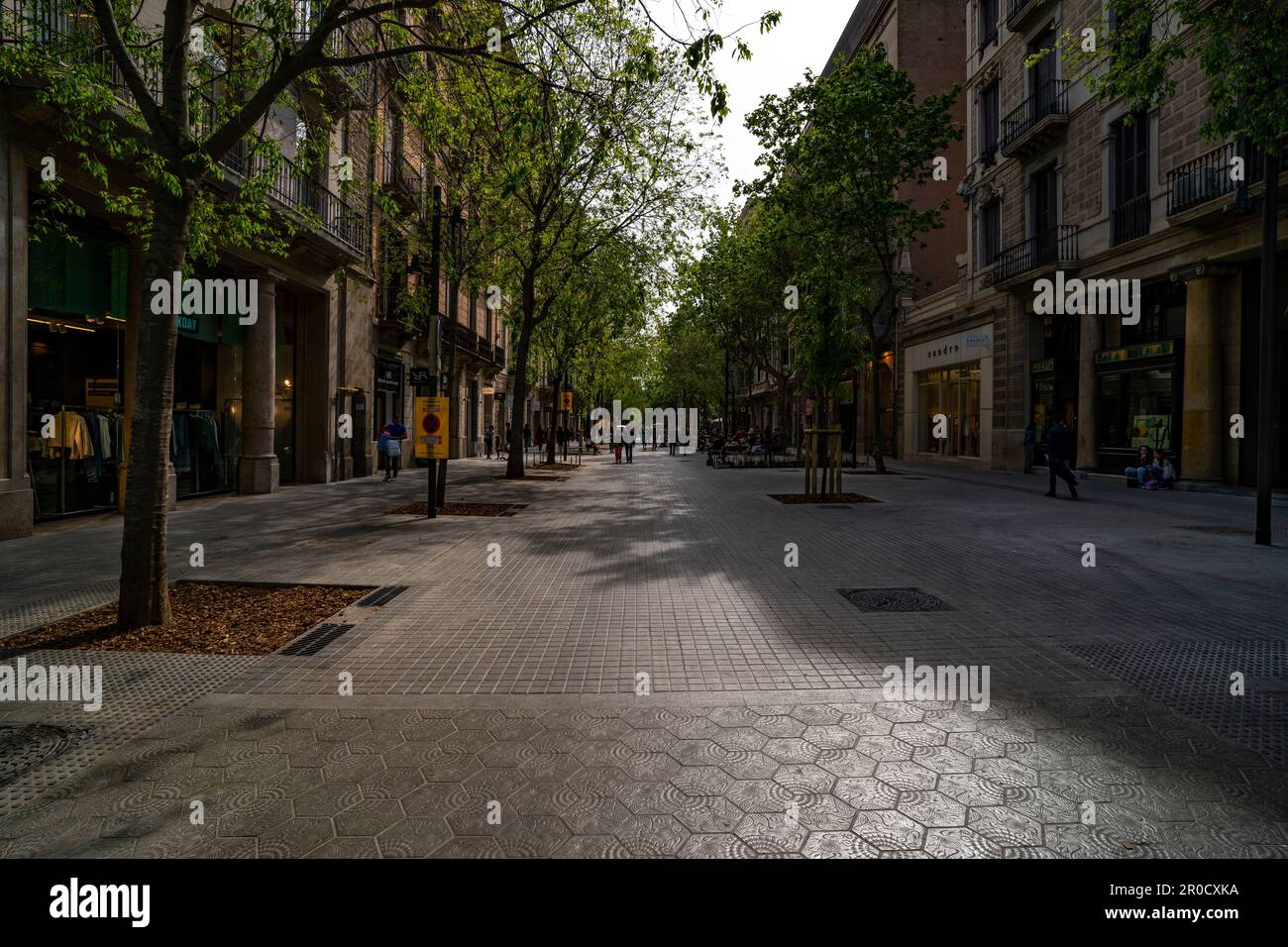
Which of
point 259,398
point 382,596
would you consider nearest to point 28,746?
point 382,596

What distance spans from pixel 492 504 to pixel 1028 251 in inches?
814

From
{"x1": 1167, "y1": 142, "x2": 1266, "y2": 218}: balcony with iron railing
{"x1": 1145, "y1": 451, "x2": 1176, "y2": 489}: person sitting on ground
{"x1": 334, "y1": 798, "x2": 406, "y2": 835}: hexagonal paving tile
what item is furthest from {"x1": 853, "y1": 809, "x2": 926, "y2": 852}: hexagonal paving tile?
{"x1": 1145, "y1": 451, "x2": 1176, "y2": 489}: person sitting on ground

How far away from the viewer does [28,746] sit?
12.1 feet

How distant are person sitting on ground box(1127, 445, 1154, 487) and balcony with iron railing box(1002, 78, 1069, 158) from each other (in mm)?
10845

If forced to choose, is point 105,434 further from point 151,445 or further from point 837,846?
point 837,846

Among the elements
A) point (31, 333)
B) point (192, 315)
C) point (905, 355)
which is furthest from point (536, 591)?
point (905, 355)

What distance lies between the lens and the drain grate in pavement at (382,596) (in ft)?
22.3

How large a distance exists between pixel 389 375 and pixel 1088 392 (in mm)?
22438

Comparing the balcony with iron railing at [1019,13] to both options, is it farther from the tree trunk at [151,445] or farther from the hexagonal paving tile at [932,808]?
the hexagonal paving tile at [932,808]

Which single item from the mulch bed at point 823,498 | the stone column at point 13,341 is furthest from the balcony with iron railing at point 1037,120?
the stone column at point 13,341

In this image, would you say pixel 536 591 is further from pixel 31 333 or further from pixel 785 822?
pixel 31 333

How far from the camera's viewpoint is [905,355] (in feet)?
120
